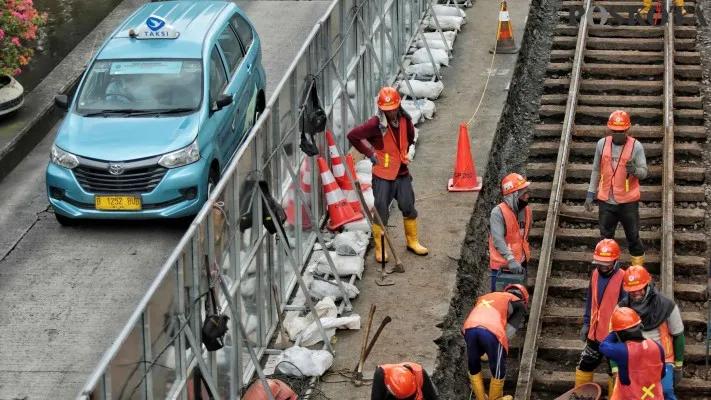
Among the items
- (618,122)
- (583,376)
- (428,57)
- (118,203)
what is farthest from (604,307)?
(428,57)

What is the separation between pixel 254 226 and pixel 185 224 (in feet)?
11.0

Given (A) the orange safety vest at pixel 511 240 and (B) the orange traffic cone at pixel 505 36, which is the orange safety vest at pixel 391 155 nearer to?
(A) the orange safety vest at pixel 511 240

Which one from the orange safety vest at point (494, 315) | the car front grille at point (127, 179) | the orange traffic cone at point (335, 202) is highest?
the orange safety vest at point (494, 315)

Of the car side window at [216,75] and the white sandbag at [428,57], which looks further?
the white sandbag at [428,57]

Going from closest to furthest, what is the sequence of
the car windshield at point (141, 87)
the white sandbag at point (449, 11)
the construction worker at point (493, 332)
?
the construction worker at point (493, 332) < the car windshield at point (141, 87) < the white sandbag at point (449, 11)

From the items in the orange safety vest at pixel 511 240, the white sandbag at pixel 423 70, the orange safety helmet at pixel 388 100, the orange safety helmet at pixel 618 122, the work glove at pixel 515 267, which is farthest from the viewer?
the white sandbag at pixel 423 70

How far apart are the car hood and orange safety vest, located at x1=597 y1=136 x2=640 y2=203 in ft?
14.3

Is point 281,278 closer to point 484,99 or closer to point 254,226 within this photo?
point 254,226

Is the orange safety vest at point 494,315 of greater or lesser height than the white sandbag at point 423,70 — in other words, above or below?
above

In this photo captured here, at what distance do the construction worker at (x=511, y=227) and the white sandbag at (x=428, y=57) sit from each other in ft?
21.6

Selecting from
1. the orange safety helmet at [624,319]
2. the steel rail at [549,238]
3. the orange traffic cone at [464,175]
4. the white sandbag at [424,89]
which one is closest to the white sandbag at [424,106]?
the white sandbag at [424,89]

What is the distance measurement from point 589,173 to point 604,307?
5442mm

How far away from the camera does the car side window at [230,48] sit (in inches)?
703

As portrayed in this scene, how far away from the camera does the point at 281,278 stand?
14.9m
